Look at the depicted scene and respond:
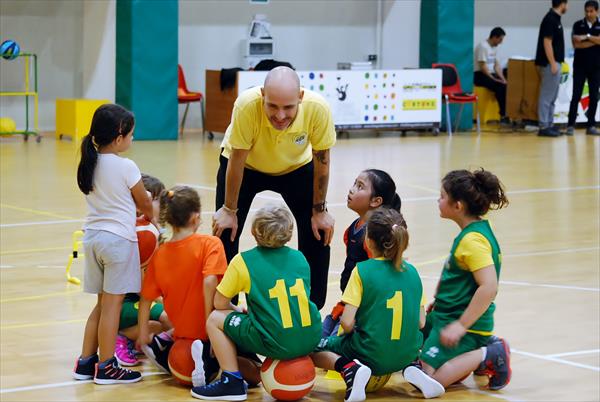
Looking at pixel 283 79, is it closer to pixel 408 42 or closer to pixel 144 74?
pixel 144 74

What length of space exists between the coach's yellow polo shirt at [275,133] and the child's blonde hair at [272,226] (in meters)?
0.52

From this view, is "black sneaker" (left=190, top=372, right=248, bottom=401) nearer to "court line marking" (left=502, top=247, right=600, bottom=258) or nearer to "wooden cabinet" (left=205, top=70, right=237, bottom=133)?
"court line marking" (left=502, top=247, right=600, bottom=258)

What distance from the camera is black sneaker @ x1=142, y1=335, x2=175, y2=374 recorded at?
5.39 m

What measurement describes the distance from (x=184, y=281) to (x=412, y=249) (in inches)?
153

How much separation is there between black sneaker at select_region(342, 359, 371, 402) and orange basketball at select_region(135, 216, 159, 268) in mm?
1269

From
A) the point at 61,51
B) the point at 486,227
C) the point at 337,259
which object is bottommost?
the point at 337,259

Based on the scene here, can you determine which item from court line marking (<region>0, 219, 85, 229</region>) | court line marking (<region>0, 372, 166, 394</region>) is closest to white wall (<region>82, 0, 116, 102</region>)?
court line marking (<region>0, 219, 85, 229</region>)

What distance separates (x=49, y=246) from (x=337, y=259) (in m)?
2.27

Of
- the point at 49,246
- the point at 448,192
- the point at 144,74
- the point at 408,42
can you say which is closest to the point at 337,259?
the point at 49,246

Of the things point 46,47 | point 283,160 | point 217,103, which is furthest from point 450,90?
point 283,160

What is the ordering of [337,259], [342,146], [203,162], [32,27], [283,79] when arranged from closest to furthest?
1. [283,79]
2. [337,259]
3. [203,162]
4. [342,146]
5. [32,27]

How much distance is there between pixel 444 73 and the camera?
64.8 ft

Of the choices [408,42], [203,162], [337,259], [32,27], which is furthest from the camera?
[408,42]

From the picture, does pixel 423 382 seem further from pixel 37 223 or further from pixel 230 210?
pixel 37 223
